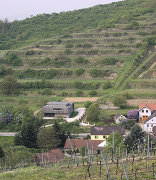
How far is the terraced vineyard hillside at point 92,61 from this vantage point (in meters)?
47.2

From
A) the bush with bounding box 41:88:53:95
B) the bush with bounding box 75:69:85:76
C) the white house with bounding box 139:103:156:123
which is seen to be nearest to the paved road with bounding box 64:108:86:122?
the white house with bounding box 139:103:156:123

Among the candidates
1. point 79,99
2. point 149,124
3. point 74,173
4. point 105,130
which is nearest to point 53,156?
point 105,130

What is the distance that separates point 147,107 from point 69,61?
20.5 m

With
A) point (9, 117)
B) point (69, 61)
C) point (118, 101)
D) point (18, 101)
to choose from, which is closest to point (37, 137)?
point (9, 117)

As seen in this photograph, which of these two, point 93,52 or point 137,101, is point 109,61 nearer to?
point 93,52

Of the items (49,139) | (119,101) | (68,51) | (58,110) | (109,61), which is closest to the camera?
(49,139)

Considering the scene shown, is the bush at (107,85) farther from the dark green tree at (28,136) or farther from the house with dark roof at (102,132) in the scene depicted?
the dark green tree at (28,136)

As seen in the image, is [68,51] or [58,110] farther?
[68,51]

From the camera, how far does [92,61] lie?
53.2 m

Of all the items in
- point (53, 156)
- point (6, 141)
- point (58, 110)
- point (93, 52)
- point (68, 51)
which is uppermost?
point (68, 51)

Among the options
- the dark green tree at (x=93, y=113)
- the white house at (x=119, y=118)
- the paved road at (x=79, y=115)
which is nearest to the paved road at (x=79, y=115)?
the paved road at (x=79, y=115)

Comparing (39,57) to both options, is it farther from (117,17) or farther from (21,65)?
(117,17)

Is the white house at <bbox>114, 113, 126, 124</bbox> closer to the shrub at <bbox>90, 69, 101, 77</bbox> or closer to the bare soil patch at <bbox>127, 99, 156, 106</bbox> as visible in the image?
the bare soil patch at <bbox>127, 99, 156, 106</bbox>

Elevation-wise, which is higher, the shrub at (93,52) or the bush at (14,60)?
the shrub at (93,52)
